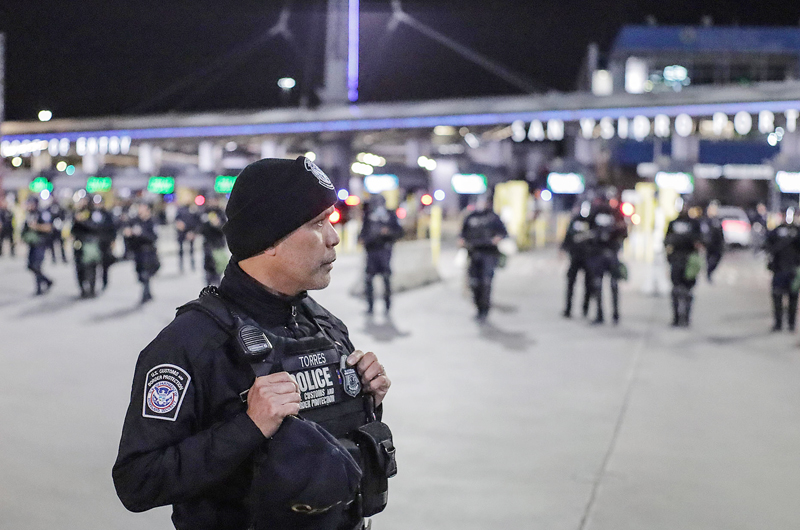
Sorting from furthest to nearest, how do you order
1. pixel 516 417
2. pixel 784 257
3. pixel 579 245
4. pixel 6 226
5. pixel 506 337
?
pixel 6 226 < pixel 579 245 < pixel 784 257 < pixel 506 337 < pixel 516 417

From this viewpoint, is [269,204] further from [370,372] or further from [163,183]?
[163,183]

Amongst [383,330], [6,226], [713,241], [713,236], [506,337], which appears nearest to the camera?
[506,337]

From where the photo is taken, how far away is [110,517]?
450 centimetres

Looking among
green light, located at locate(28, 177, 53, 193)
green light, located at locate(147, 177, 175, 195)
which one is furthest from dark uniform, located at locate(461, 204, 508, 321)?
green light, located at locate(28, 177, 53, 193)

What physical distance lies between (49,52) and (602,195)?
8725mm

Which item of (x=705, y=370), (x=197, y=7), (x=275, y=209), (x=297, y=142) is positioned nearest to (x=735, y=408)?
(x=705, y=370)

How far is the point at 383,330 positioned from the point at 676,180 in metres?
23.0

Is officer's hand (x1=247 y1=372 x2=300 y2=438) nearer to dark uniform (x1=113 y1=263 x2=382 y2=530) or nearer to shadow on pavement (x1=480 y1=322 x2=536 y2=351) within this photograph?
dark uniform (x1=113 y1=263 x2=382 y2=530)

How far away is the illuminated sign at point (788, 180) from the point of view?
26844 millimetres

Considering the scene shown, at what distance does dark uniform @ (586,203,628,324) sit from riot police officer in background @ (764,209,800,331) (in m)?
2.15

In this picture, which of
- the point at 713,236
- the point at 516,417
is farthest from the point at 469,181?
the point at 516,417

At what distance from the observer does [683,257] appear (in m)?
12.6

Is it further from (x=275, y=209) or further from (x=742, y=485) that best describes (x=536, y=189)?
(x=275, y=209)

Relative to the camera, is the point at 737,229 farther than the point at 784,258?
Yes
